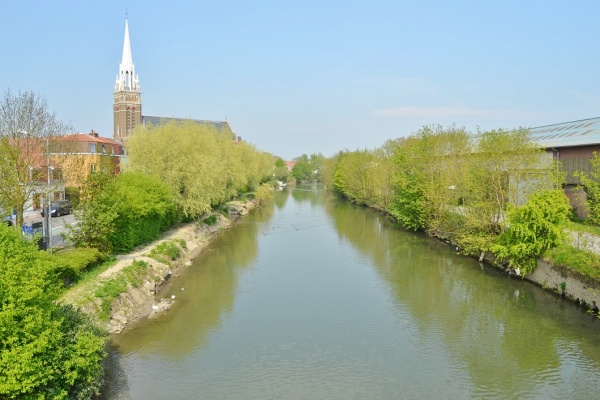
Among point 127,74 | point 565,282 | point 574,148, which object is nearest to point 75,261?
point 565,282

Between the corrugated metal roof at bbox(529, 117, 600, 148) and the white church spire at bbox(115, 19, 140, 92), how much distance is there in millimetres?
73215

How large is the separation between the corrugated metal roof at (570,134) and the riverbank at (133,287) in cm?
2833

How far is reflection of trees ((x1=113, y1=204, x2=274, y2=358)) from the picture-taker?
19391mm

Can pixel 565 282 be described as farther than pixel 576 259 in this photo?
Yes

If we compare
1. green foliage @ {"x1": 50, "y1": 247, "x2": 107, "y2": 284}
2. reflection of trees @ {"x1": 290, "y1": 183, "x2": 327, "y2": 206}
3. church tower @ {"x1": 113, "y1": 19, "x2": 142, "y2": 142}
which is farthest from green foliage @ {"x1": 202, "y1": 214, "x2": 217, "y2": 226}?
church tower @ {"x1": 113, "y1": 19, "x2": 142, "y2": 142}

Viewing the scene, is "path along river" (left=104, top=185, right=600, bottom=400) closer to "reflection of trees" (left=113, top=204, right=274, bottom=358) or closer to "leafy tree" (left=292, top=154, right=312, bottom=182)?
"reflection of trees" (left=113, top=204, right=274, bottom=358)

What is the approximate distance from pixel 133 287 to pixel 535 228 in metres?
19.8

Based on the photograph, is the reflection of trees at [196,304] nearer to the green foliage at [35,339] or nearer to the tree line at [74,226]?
the tree line at [74,226]

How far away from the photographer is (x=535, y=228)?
2623 cm

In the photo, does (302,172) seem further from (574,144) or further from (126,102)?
(574,144)

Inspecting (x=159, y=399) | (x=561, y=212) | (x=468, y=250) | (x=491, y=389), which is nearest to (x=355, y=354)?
(x=491, y=389)

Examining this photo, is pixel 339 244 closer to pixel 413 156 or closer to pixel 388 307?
pixel 413 156

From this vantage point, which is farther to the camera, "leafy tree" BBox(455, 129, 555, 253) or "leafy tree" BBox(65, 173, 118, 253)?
"leafy tree" BBox(455, 129, 555, 253)

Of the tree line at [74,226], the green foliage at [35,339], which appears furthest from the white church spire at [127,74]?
the green foliage at [35,339]
